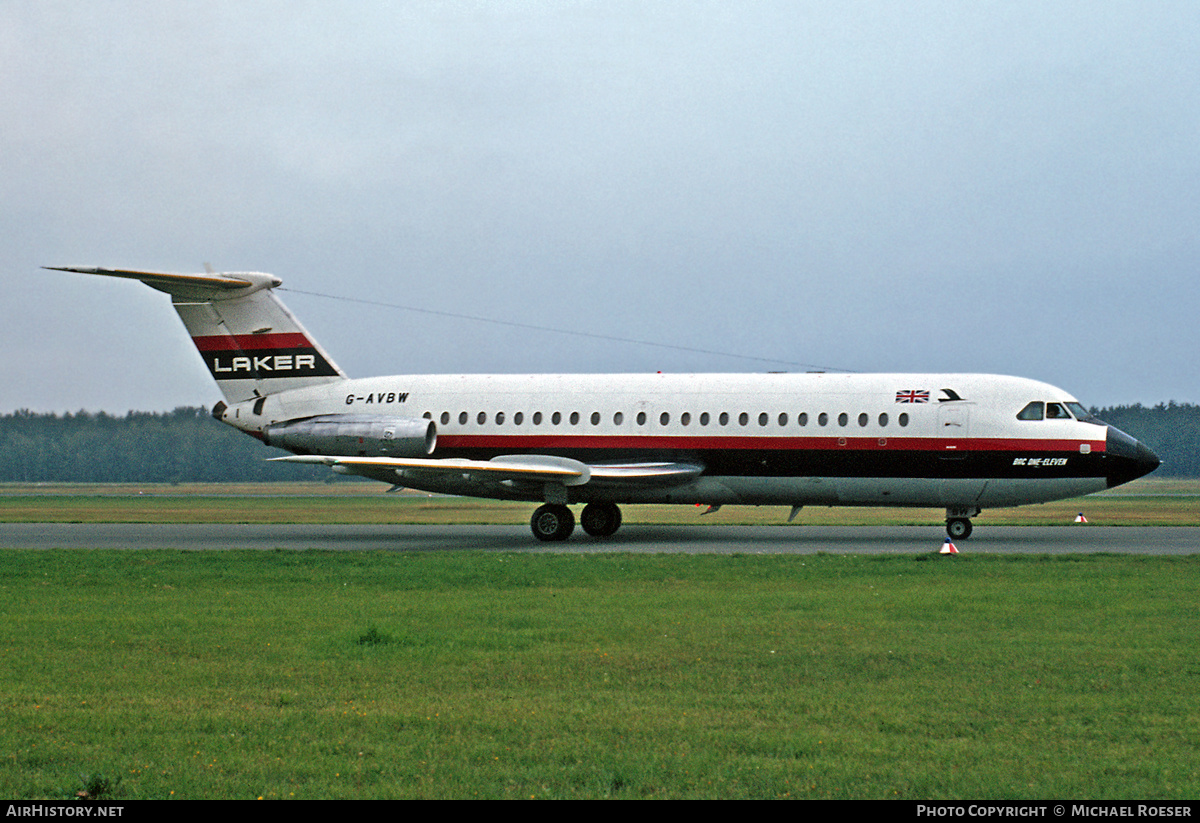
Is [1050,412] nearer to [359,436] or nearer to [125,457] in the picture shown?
[359,436]

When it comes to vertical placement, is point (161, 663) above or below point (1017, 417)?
below

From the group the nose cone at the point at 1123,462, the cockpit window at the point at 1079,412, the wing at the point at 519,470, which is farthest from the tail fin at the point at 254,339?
the nose cone at the point at 1123,462

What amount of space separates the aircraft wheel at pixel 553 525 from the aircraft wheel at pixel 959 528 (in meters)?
9.09

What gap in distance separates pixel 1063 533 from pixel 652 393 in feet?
36.9

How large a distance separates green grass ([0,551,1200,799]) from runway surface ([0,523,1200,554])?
7.84 metres

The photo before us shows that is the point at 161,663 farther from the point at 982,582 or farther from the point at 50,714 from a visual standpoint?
the point at 982,582

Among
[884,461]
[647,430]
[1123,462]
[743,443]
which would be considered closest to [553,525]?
[647,430]

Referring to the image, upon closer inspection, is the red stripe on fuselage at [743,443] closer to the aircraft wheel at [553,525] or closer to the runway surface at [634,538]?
the aircraft wheel at [553,525]

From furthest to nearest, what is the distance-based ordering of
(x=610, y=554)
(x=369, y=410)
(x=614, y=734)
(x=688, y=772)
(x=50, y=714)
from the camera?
1. (x=369, y=410)
2. (x=610, y=554)
3. (x=50, y=714)
4. (x=614, y=734)
5. (x=688, y=772)

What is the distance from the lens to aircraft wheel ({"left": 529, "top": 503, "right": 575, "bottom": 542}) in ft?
93.2

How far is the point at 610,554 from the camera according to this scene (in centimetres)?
2298

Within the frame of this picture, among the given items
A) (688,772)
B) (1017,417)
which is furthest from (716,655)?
(1017,417)

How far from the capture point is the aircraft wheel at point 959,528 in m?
27.8
